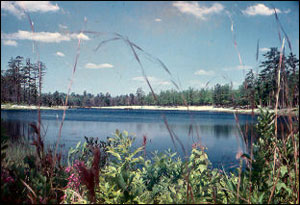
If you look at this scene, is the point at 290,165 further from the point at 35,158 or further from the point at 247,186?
the point at 35,158

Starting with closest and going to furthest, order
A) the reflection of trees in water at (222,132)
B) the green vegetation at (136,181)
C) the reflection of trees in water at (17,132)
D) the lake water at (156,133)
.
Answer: the green vegetation at (136,181)
the reflection of trees in water at (17,132)
the lake water at (156,133)
the reflection of trees in water at (222,132)

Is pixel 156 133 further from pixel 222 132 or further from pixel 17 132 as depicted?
pixel 17 132

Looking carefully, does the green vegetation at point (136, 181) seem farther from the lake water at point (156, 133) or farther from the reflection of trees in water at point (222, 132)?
the reflection of trees in water at point (222, 132)

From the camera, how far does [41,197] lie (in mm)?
1521

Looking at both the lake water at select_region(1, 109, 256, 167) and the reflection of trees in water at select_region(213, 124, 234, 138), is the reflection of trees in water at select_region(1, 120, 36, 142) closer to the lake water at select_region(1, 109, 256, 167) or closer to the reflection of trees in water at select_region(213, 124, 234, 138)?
the lake water at select_region(1, 109, 256, 167)

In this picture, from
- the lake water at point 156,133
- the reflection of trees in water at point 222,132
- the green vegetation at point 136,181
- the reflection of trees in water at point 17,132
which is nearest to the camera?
the green vegetation at point 136,181

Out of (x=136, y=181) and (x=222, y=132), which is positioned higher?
(x=136, y=181)

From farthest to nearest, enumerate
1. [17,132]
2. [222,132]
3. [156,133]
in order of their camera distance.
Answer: [222,132]
[156,133]
[17,132]

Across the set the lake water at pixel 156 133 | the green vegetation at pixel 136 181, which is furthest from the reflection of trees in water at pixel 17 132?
the green vegetation at pixel 136 181

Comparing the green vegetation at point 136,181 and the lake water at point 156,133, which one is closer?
the green vegetation at point 136,181

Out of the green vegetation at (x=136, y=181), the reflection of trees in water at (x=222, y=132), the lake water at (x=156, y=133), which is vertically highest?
the green vegetation at (x=136, y=181)

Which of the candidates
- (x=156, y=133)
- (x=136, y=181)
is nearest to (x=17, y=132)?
(x=136, y=181)

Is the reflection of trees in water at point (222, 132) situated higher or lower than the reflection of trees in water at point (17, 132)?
lower

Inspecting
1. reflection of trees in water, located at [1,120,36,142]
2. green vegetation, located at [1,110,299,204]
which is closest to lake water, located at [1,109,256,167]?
reflection of trees in water, located at [1,120,36,142]
